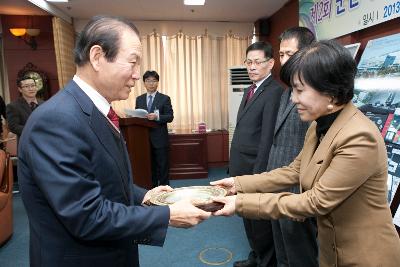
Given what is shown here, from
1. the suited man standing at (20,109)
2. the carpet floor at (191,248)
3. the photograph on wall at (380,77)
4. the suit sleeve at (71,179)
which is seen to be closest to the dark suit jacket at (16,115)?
the suited man standing at (20,109)

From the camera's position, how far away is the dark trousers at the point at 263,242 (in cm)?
234

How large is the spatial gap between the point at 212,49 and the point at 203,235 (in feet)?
12.4

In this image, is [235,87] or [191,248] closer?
[191,248]

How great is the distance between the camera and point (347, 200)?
111 cm

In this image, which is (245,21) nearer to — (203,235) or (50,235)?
(203,235)

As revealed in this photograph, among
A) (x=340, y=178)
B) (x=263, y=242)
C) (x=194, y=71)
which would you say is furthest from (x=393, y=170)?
(x=194, y=71)

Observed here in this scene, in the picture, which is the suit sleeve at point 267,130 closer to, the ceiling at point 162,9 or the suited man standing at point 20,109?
the ceiling at point 162,9

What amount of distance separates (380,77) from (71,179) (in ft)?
7.08

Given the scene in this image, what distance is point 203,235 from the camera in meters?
3.09

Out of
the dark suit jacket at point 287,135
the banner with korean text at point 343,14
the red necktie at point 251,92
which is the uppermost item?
the banner with korean text at point 343,14

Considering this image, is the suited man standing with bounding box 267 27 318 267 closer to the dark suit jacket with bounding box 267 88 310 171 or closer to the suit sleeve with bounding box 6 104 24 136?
the dark suit jacket with bounding box 267 88 310 171

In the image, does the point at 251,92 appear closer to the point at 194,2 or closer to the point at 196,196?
the point at 196,196

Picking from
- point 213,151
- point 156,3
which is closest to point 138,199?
point 156,3

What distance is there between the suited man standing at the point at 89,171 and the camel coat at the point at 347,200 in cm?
34
